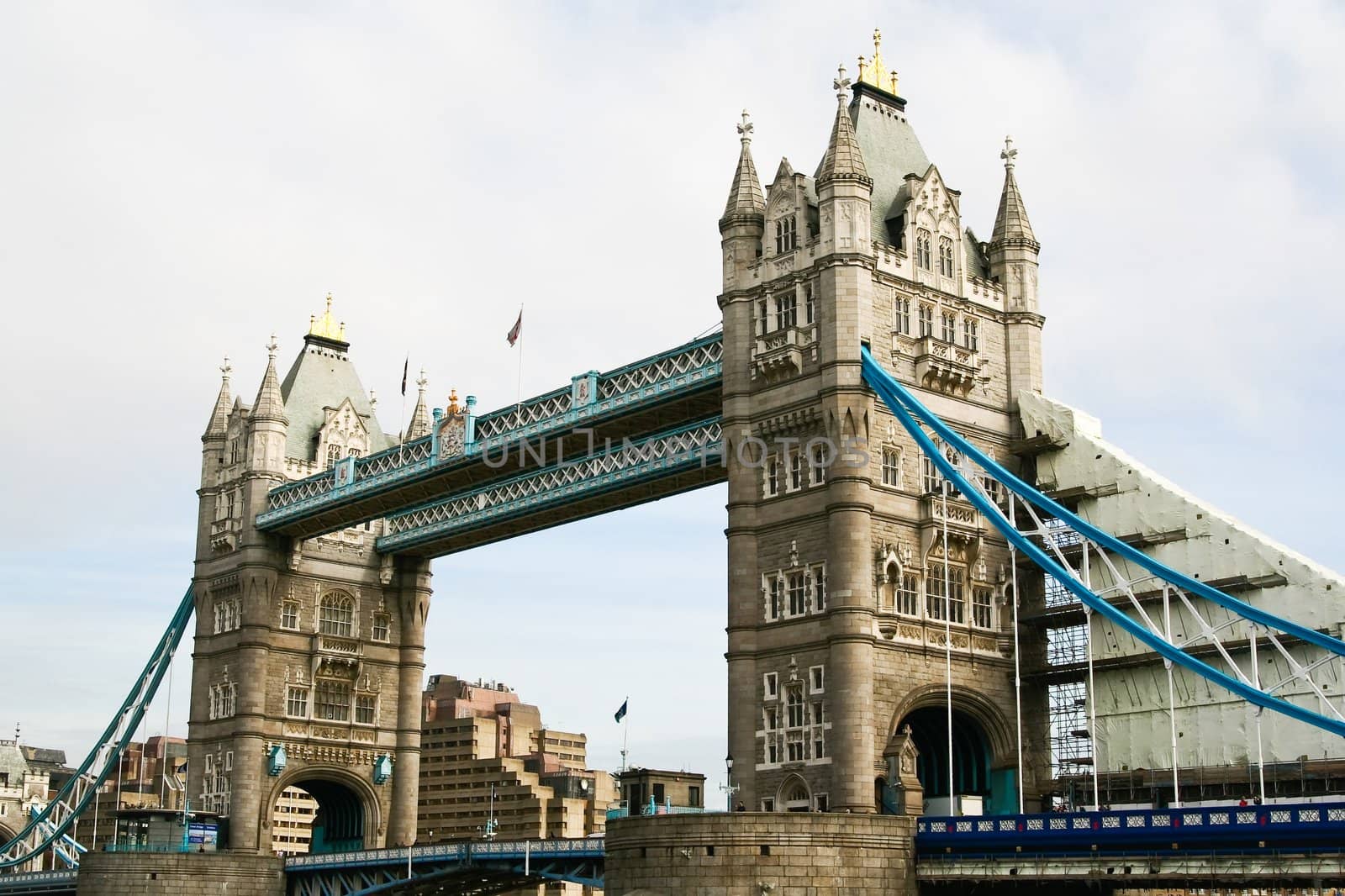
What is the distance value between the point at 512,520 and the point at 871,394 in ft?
85.1

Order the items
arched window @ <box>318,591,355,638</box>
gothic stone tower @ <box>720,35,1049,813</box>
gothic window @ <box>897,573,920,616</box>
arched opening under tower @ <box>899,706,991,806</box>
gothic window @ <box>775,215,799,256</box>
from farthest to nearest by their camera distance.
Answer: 1. arched window @ <box>318,591,355,638</box>
2. gothic window @ <box>775,215,799,256</box>
3. arched opening under tower @ <box>899,706,991,806</box>
4. gothic window @ <box>897,573,920,616</box>
5. gothic stone tower @ <box>720,35,1049,813</box>

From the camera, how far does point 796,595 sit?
6344 cm

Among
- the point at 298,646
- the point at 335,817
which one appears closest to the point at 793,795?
the point at 298,646

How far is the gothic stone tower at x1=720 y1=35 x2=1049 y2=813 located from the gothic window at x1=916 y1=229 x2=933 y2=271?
79 millimetres

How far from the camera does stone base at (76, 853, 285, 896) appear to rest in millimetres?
83125

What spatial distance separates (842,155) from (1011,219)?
8.71 meters

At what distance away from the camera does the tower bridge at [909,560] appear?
57.2 metres

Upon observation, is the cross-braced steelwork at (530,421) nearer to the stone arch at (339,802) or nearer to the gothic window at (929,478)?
the gothic window at (929,478)

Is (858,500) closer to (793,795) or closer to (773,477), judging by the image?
(773,477)

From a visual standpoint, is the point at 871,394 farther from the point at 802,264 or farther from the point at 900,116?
the point at 900,116

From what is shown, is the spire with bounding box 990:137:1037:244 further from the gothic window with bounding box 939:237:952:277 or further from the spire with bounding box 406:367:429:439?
the spire with bounding box 406:367:429:439

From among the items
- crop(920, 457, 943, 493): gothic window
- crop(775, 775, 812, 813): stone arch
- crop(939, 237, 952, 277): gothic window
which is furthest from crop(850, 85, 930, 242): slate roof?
crop(775, 775, 812, 813): stone arch

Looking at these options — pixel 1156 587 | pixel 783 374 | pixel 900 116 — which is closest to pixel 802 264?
pixel 783 374

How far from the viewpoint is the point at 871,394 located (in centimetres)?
6319
